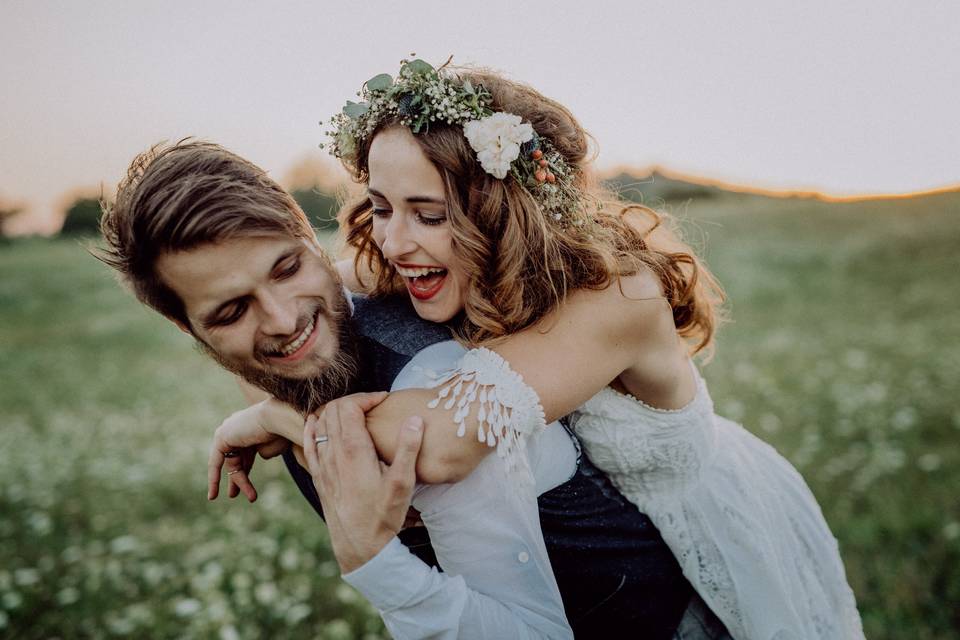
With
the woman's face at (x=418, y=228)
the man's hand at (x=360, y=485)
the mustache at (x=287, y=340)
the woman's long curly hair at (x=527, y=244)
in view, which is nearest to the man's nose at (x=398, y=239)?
the woman's face at (x=418, y=228)

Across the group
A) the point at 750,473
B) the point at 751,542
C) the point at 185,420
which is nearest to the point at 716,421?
the point at 750,473

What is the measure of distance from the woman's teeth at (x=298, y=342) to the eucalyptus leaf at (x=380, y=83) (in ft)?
3.23

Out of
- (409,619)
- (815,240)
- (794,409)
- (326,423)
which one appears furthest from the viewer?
(815,240)

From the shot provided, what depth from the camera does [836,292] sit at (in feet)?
41.2

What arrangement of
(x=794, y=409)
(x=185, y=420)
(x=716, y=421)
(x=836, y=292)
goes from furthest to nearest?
1. (x=836, y=292)
2. (x=185, y=420)
3. (x=794, y=409)
4. (x=716, y=421)

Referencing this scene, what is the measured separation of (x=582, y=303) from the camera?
2436 mm

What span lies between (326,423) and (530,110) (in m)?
1.52

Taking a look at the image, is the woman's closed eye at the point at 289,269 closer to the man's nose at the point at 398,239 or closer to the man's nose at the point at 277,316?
the man's nose at the point at 277,316

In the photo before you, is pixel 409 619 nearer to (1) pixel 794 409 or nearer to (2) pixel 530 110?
(2) pixel 530 110

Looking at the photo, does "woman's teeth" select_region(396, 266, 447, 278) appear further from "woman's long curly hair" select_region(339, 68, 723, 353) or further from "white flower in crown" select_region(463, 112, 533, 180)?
"white flower in crown" select_region(463, 112, 533, 180)

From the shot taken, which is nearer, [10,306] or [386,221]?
[386,221]

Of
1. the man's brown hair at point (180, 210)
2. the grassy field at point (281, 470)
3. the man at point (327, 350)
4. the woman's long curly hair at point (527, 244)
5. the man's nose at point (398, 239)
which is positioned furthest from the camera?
the grassy field at point (281, 470)

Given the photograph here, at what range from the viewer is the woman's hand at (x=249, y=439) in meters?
2.57

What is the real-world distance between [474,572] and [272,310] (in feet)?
3.72
